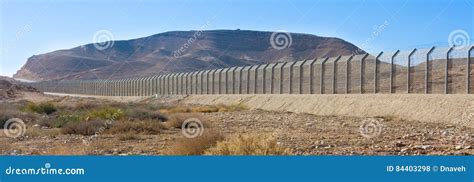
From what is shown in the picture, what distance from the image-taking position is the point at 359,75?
3503cm

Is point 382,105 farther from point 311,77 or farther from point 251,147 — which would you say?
point 251,147

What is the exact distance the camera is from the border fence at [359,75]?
28.0 meters

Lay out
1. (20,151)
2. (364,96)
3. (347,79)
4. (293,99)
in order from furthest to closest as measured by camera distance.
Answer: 1. (293,99)
2. (347,79)
3. (364,96)
4. (20,151)

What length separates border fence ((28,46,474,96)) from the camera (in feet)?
92.0

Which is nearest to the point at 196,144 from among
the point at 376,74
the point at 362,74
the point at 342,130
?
the point at 342,130

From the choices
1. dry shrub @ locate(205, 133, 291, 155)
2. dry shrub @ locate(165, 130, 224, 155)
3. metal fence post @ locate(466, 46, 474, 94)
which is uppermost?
metal fence post @ locate(466, 46, 474, 94)

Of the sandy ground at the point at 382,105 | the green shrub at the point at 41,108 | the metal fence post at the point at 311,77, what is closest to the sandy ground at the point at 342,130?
the sandy ground at the point at 382,105

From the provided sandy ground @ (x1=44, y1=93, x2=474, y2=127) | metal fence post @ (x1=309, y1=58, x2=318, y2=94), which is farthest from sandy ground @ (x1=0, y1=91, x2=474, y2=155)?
metal fence post @ (x1=309, y1=58, x2=318, y2=94)

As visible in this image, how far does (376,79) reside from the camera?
33.7 m

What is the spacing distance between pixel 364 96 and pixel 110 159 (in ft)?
83.5

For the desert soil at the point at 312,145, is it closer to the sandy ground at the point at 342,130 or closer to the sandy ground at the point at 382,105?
the sandy ground at the point at 342,130

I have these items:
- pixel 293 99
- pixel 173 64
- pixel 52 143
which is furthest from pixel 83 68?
pixel 52 143

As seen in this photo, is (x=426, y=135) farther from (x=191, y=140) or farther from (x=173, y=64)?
(x=173, y=64)

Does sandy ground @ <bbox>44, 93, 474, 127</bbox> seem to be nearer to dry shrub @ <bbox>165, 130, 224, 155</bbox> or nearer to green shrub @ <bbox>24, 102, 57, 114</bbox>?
dry shrub @ <bbox>165, 130, 224, 155</bbox>
